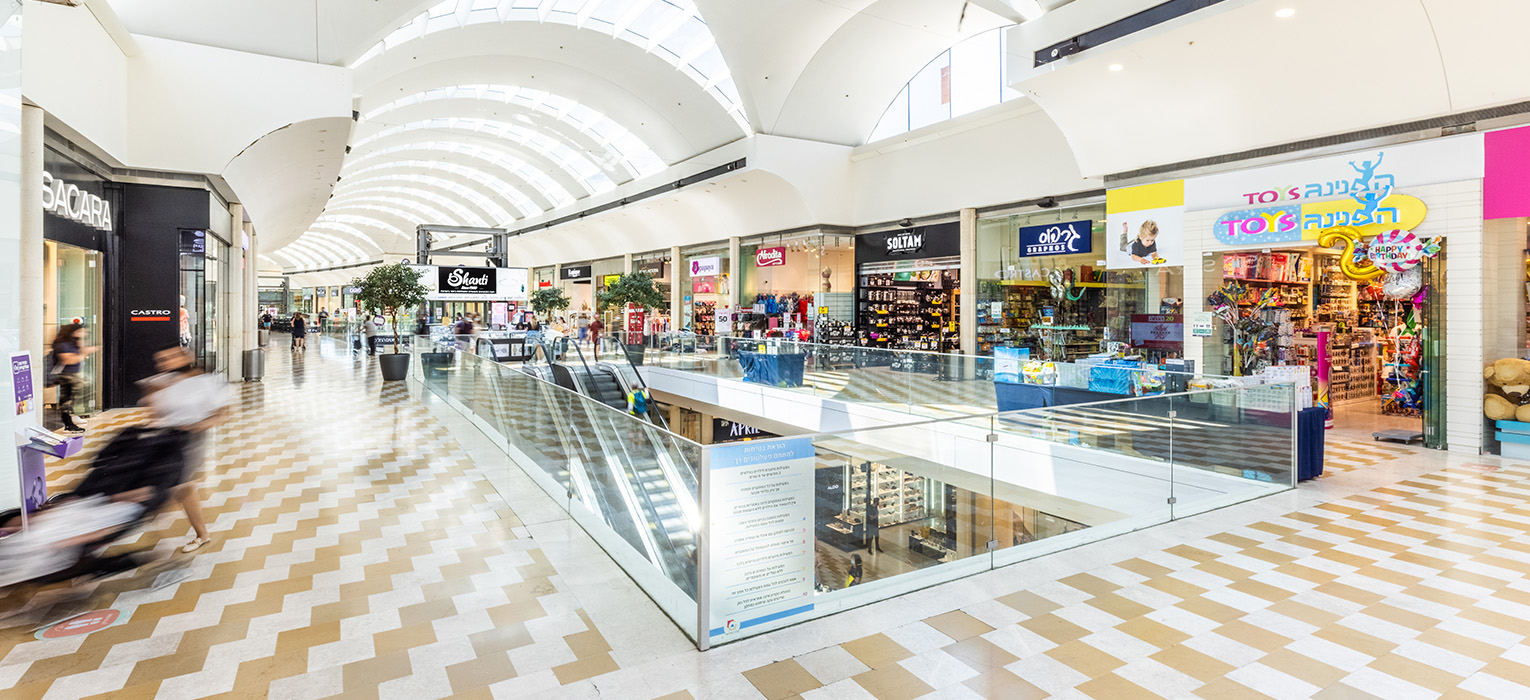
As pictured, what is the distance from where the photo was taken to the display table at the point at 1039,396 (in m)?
8.36

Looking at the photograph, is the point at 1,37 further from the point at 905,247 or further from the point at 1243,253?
the point at 905,247

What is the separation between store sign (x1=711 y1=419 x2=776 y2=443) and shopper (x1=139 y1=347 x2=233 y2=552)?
10.5 m

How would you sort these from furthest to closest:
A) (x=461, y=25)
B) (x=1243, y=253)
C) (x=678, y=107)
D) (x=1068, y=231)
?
(x=678, y=107) < (x=461, y=25) < (x=1068, y=231) < (x=1243, y=253)

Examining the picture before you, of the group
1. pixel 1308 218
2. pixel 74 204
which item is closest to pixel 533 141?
pixel 74 204

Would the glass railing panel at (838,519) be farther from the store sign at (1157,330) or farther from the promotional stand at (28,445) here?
the store sign at (1157,330)

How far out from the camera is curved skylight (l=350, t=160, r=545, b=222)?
31609 mm

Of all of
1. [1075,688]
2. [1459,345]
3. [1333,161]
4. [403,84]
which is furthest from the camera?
[403,84]

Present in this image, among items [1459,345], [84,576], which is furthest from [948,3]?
[84,576]

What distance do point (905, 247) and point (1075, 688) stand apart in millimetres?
15605

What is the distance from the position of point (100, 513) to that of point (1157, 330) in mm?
12828

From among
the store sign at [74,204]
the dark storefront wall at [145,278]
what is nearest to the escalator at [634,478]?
the store sign at [74,204]

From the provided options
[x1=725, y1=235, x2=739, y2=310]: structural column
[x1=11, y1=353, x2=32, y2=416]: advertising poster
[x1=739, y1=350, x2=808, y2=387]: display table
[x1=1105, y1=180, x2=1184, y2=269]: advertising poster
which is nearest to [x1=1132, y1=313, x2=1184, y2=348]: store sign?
[x1=1105, y1=180, x2=1184, y2=269]: advertising poster

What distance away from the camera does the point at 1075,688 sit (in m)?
2.98

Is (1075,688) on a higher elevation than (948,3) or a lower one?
lower
